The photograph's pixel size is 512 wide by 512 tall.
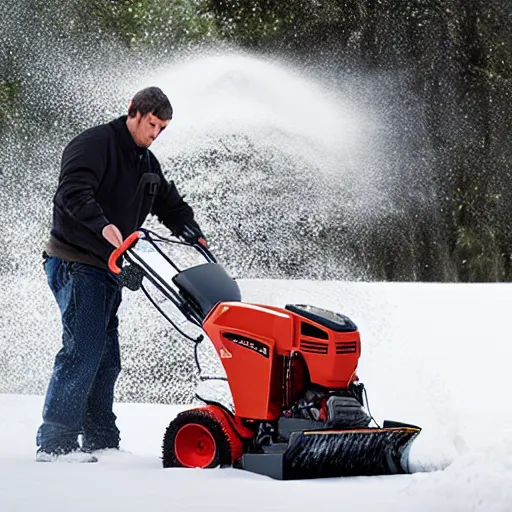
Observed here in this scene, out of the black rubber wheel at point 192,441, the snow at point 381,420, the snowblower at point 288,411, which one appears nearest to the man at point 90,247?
the snow at point 381,420

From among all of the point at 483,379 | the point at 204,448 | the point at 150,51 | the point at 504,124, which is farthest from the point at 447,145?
the point at 204,448

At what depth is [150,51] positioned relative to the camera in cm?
1308

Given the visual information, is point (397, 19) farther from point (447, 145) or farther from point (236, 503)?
point (236, 503)

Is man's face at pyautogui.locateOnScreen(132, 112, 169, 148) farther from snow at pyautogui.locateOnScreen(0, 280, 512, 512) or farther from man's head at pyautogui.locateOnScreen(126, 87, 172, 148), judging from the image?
snow at pyautogui.locateOnScreen(0, 280, 512, 512)

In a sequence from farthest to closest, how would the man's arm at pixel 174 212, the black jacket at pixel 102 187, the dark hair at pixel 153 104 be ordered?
the man's arm at pixel 174 212, the dark hair at pixel 153 104, the black jacket at pixel 102 187

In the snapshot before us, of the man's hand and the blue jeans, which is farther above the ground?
the man's hand

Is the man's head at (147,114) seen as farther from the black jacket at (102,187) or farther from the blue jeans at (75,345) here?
the blue jeans at (75,345)

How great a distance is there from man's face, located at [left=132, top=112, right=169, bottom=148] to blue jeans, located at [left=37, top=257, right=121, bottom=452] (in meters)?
0.43

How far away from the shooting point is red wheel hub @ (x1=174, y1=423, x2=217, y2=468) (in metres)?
2.94

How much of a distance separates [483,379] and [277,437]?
193 centimetres

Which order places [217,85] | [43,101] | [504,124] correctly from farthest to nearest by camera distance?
[504,124], [43,101], [217,85]

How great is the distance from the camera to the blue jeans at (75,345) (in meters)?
3.21

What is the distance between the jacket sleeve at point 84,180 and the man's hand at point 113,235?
3 cm

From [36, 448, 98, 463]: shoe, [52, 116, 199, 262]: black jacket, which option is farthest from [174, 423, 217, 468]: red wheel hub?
[52, 116, 199, 262]: black jacket
